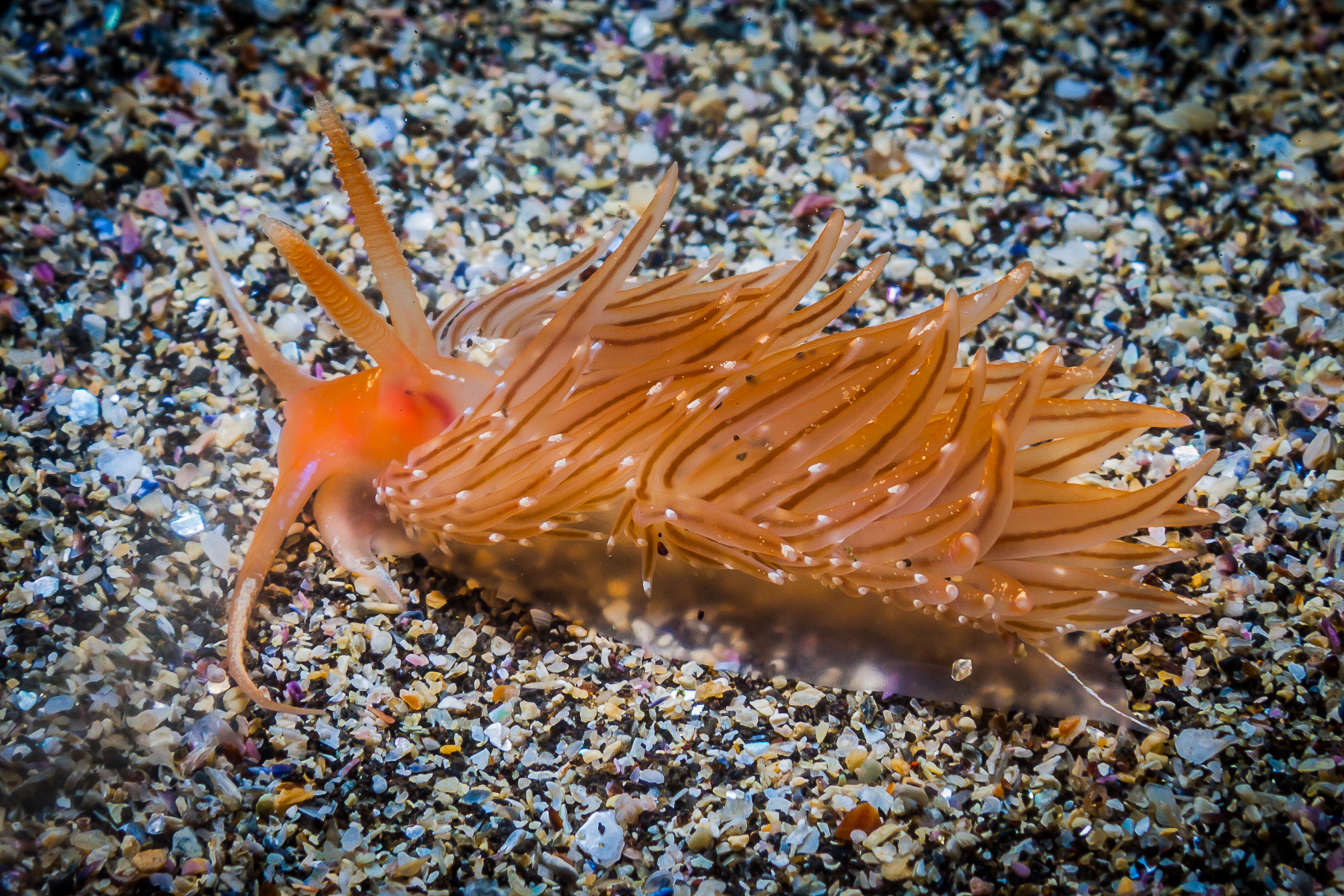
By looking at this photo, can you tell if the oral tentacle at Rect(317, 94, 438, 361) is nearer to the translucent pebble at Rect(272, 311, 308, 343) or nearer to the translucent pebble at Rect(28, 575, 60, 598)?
the translucent pebble at Rect(272, 311, 308, 343)

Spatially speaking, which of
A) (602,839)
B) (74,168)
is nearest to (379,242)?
(602,839)

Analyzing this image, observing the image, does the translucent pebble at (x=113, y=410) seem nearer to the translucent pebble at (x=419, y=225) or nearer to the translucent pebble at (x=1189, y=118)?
the translucent pebble at (x=419, y=225)

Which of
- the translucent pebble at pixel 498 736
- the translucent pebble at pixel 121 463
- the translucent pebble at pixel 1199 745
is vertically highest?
the translucent pebble at pixel 121 463

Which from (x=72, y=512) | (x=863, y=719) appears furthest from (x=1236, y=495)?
(x=72, y=512)

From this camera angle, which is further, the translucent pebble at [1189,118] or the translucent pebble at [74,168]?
the translucent pebble at [1189,118]

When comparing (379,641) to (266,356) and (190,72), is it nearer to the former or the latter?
(266,356)

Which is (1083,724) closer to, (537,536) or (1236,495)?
(1236,495)

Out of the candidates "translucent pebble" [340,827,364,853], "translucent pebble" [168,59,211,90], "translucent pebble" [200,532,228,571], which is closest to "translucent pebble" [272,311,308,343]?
"translucent pebble" [200,532,228,571]

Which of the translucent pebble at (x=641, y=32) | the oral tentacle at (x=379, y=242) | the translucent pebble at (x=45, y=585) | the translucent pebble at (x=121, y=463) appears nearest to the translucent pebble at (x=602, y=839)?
the oral tentacle at (x=379, y=242)

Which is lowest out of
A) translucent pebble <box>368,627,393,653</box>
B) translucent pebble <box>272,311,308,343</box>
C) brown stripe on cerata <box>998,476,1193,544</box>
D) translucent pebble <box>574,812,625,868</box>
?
translucent pebble <box>574,812,625,868</box>
